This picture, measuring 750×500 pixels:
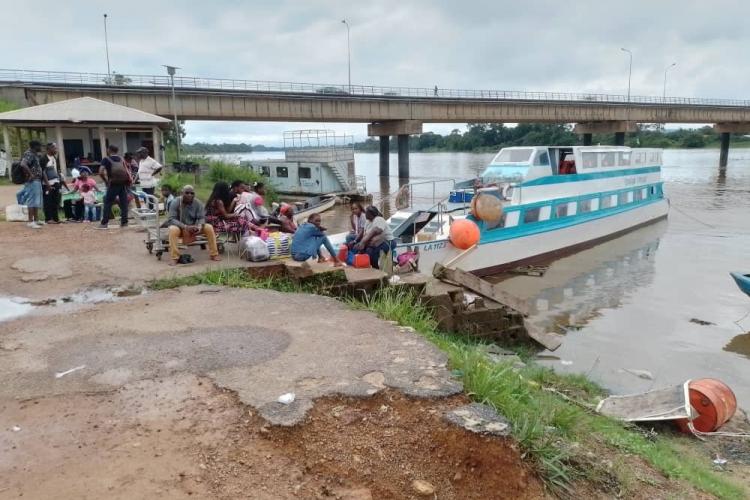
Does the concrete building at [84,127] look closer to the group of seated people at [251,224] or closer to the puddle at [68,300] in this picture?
the group of seated people at [251,224]

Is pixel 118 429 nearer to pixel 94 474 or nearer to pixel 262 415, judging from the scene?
pixel 94 474

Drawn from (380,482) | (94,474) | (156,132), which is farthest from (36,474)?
(156,132)

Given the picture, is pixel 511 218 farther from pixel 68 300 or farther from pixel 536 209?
pixel 68 300

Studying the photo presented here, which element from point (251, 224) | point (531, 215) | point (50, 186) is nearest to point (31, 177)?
point (50, 186)

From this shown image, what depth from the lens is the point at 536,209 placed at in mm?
17062

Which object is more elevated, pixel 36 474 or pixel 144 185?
pixel 144 185

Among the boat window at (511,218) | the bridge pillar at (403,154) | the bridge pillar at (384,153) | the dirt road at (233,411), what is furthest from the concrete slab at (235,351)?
the bridge pillar at (384,153)

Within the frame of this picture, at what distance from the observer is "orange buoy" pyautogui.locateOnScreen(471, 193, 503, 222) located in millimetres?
Result: 14812

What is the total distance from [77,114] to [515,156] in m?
14.4

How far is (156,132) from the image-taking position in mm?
24266

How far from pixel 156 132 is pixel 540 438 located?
78.2ft

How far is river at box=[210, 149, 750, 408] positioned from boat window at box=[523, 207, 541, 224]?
1.70 metres

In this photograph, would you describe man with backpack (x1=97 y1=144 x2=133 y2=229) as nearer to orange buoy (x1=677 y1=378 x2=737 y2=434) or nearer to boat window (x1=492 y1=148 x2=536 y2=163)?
orange buoy (x1=677 y1=378 x2=737 y2=434)

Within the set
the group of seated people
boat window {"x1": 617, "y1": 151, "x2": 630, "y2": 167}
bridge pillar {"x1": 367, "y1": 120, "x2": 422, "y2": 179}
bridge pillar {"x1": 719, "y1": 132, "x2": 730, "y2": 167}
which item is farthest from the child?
bridge pillar {"x1": 719, "y1": 132, "x2": 730, "y2": 167}
